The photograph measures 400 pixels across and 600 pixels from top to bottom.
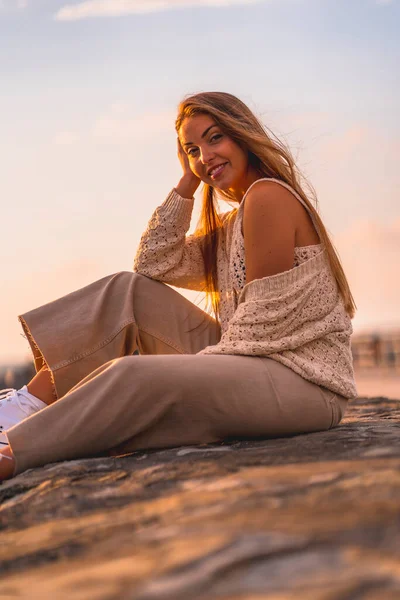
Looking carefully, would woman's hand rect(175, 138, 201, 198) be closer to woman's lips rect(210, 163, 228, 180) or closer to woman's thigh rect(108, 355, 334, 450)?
woman's lips rect(210, 163, 228, 180)

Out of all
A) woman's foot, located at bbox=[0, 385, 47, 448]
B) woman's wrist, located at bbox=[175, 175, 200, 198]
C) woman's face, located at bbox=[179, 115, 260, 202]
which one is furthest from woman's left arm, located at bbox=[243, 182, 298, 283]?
woman's foot, located at bbox=[0, 385, 47, 448]

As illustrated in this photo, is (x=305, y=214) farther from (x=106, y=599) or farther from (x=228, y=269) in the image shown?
(x=106, y=599)

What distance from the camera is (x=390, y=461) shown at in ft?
7.04

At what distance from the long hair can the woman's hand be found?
0.13m

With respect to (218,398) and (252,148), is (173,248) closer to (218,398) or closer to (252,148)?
(252,148)

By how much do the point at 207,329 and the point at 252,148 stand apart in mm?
809

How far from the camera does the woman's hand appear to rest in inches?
156

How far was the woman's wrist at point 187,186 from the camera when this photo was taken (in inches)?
156

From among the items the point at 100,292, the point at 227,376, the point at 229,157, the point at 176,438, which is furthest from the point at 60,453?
the point at 229,157

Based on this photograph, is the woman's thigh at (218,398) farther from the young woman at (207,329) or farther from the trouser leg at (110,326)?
the trouser leg at (110,326)

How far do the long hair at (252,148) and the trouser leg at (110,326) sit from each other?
18 centimetres

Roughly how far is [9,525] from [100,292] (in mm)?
1532

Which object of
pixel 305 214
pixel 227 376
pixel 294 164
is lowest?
pixel 227 376

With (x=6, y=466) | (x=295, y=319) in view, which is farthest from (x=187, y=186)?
(x=6, y=466)
